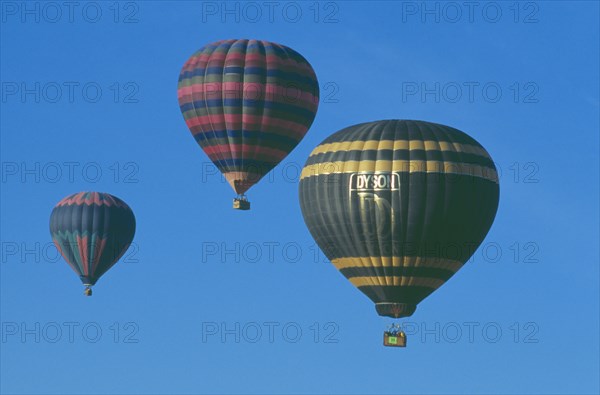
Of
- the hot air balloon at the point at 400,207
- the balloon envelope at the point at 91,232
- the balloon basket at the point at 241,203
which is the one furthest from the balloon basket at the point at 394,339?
the balloon envelope at the point at 91,232

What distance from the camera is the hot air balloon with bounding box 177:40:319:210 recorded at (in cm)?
8056

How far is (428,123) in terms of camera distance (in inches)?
2916

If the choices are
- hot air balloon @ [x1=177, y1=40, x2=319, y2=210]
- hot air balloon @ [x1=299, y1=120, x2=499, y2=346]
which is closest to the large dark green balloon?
hot air balloon @ [x1=299, y1=120, x2=499, y2=346]

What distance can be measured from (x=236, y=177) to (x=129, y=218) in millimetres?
12947

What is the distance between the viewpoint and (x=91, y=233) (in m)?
91.1

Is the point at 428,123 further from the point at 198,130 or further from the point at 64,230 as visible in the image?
the point at 64,230

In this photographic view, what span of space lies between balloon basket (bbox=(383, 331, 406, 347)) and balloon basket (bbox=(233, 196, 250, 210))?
11.2 m

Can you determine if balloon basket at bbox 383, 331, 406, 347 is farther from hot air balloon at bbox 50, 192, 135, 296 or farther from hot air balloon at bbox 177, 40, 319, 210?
hot air balloon at bbox 50, 192, 135, 296

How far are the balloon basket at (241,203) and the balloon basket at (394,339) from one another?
11.2 m

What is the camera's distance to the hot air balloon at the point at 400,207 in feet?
236

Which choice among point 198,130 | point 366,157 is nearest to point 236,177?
point 198,130

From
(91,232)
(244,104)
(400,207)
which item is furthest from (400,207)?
(91,232)

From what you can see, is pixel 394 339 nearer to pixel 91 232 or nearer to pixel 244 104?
pixel 244 104

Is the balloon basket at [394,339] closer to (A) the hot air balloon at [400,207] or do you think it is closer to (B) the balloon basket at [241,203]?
(A) the hot air balloon at [400,207]
